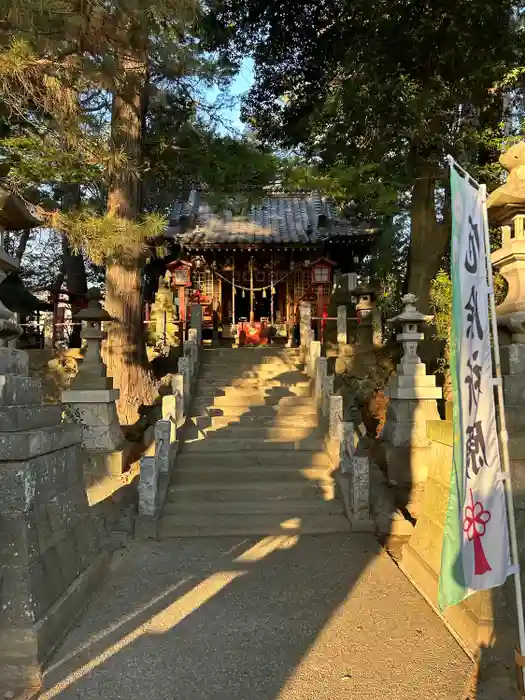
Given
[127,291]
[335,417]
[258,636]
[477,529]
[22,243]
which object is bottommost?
[258,636]

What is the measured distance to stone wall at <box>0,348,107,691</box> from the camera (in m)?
3.17

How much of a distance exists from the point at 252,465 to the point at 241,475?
1.20 ft

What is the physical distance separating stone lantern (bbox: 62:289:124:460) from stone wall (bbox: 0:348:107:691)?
4308 millimetres

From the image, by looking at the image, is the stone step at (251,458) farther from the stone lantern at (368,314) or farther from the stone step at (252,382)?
the stone lantern at (368,314)

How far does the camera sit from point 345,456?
24.2 feet

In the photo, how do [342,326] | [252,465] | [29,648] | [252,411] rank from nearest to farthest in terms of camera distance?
[29,648]
[252,465]
[252,411]
[342,326]

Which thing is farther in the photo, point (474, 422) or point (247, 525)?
point (247, 525)

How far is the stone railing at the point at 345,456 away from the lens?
21.5ft

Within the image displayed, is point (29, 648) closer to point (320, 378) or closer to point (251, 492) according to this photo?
point (251, 492)

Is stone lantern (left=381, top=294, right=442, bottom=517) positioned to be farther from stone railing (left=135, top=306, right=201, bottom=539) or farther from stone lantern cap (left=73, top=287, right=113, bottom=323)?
stone lantern cap (left=73, top=287, right=113, bottom=323)

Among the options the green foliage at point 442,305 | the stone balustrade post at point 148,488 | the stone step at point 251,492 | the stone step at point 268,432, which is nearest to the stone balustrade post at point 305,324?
the green foliage at point 442,305

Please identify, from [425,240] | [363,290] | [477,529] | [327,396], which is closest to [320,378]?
[327,396]

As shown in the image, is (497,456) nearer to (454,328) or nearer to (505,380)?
(454,328)

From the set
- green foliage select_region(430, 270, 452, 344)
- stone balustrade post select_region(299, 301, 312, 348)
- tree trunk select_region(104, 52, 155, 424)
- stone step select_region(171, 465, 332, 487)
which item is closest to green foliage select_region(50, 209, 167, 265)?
tree trunk select_region(104, 52, 155, 424)
